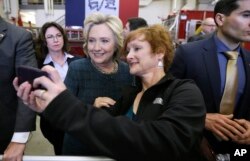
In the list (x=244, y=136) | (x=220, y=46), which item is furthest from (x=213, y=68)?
(x=244, y=136)

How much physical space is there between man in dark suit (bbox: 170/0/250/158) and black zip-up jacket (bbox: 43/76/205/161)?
0.53 m

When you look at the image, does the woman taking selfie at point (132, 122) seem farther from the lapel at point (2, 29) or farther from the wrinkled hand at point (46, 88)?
the lapel at point (2, 29)

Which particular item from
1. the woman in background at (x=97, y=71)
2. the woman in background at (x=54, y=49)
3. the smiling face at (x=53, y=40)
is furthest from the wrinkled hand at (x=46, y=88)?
the smiling face at (x=53, y=40)

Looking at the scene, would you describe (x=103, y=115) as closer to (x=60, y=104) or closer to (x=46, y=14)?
(x=60, y=104)

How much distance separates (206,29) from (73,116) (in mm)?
4717

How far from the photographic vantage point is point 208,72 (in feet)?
4.92

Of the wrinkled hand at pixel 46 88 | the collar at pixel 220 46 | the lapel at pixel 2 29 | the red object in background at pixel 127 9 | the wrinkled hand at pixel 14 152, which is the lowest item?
the wrinkled hand at pixel 14 152

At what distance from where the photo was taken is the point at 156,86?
1102 millimetres

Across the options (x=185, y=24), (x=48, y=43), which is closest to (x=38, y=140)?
(x=48, y=43)

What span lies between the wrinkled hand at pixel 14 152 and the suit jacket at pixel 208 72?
892 millimetres

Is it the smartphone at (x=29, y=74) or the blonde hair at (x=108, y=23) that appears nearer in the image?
the smartphone at (x=29, y=74)

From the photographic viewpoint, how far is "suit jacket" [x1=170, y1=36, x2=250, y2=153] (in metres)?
1.49

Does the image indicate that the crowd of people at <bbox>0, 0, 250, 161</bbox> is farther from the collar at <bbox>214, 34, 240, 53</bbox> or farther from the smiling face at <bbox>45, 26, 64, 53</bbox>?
the smiling face at <bbox>45, 26, 64, 53</bbox>

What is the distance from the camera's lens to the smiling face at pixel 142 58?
4.08ft
